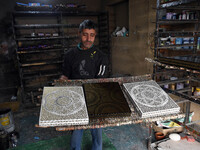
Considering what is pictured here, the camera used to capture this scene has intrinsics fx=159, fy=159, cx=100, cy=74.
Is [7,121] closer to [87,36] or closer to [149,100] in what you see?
[87,36]

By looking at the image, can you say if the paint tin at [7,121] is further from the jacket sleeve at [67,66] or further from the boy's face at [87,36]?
the boy's face at [87,36]

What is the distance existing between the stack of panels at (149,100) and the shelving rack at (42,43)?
304 cm

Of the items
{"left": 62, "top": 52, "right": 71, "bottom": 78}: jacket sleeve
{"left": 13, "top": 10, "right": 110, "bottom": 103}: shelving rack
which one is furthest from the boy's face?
{"left": 13, "top": 10, "right": 110, "bottom": 103}: shelving rack

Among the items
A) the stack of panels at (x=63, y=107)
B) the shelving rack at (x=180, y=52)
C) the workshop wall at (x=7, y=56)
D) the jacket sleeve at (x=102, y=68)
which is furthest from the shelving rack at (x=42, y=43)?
the stack of panels at (x=63, y=107)

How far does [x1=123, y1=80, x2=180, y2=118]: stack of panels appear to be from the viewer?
84 cm

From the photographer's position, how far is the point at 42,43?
406 cm

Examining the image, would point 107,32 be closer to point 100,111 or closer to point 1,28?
point 1,28

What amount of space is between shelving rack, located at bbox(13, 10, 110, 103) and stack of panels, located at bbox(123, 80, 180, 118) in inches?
120

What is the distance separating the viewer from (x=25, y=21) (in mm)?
3891

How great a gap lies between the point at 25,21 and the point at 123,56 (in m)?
2.57

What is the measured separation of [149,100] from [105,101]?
0.26 meters

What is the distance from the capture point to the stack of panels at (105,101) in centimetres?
82

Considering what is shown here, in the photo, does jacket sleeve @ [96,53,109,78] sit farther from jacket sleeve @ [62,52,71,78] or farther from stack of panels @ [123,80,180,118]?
stack of panels @ [123,80,180,118]

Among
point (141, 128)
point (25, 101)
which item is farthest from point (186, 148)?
point (25, 101)
